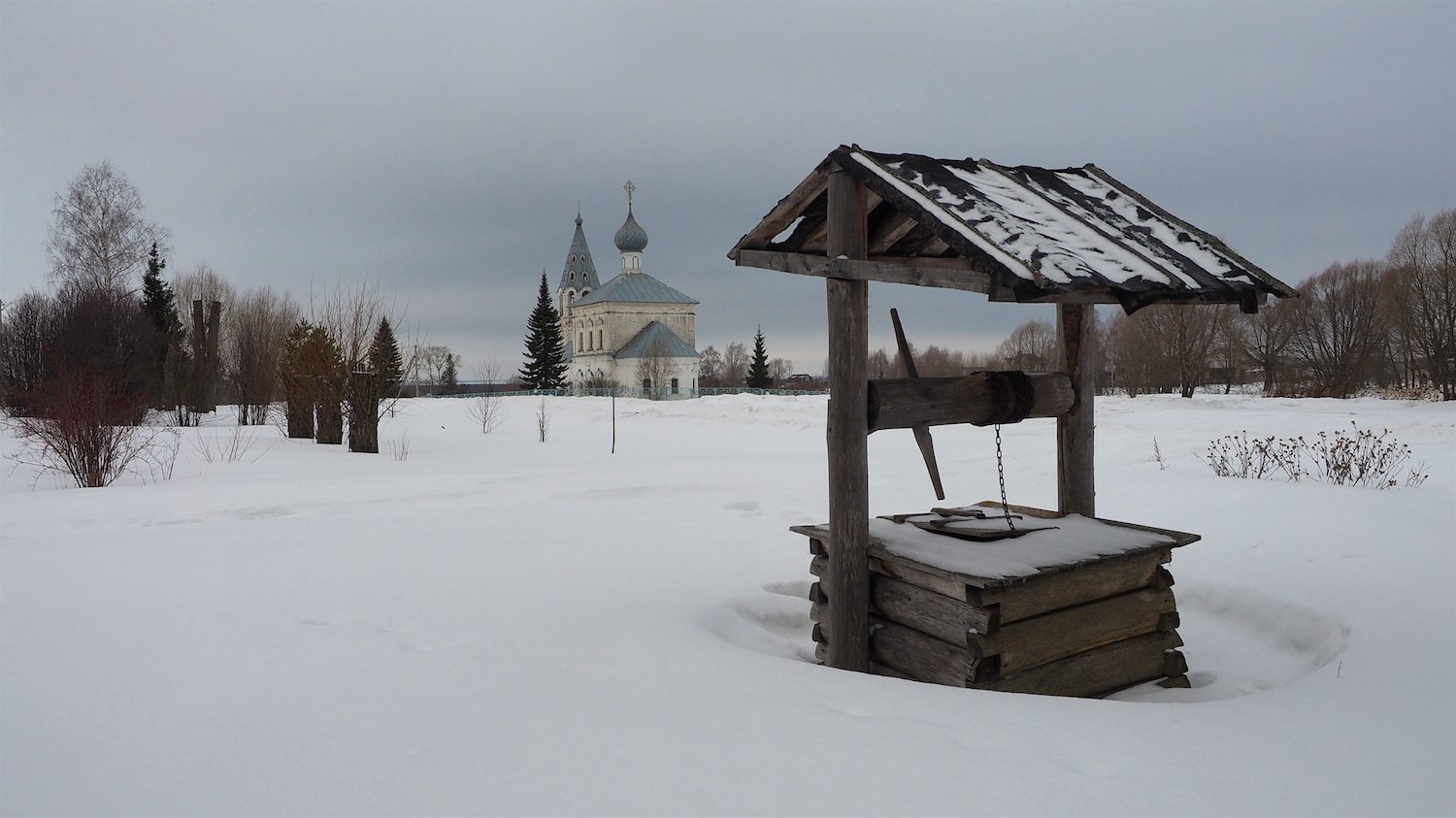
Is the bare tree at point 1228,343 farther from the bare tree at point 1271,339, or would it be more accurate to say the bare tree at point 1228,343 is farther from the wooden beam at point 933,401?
the wooden beam at point 933,401

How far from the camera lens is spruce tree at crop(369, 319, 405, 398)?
1730cm

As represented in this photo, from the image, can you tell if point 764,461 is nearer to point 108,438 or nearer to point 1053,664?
point 108,438

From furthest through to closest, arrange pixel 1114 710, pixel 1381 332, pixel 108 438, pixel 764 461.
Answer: pixel 1381 332 → pixel 764 461 → pixel 108 438 → pixel 1114 710

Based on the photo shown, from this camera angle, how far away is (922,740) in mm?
3252

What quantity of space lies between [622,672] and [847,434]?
1669 mm

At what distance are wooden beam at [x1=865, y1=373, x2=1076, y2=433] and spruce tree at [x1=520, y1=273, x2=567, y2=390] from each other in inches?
2671

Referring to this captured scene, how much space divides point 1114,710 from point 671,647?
6.68ft

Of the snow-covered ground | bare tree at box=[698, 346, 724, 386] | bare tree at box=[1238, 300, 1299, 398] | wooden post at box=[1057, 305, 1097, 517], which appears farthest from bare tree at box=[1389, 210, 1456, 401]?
bare tree at box=[698, 346, 724, 386]

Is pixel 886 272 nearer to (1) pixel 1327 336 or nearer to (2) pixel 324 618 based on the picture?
(2) pixel 324 618

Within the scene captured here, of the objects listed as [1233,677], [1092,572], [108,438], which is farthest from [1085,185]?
[108,438]

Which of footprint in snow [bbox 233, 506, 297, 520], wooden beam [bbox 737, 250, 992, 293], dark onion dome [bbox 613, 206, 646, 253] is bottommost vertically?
footprint in snow [bbox 233, 506, 297, 520]

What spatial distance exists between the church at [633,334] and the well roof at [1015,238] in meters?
53.6

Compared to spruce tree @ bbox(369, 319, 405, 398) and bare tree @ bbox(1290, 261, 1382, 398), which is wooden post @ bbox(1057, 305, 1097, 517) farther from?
bare tree @ bbox(1290, 261, 1382, 398)

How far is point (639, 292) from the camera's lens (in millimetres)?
67125
